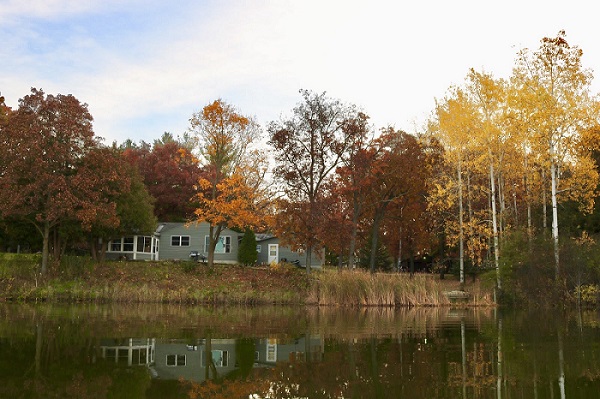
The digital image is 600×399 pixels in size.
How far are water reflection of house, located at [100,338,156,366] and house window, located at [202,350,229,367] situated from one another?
3.83 feet

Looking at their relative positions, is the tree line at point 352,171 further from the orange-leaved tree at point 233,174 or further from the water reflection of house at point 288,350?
the water reflection of house at point 288,350

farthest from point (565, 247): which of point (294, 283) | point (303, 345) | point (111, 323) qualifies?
point (111, 323)

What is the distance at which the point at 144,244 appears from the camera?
5150 centimetres

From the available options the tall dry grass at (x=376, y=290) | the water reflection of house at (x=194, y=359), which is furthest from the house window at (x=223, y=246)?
the water reflection of house at (x=194, y=359)

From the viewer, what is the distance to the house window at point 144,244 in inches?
2021

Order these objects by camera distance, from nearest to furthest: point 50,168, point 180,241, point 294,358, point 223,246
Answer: point 294,358, point 50,168, point 180,241, point 223,246

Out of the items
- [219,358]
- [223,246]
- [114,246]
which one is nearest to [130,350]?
[219,358]

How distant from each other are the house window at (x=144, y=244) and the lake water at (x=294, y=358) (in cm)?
3050

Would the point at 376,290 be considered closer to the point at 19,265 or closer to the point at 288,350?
A: the point at 288,350

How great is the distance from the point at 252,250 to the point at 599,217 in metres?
27.7

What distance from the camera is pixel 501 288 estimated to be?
30.2 meters

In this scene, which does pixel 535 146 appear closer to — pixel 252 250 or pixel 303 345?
pixel 303 345

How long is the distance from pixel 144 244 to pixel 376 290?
2874 cm

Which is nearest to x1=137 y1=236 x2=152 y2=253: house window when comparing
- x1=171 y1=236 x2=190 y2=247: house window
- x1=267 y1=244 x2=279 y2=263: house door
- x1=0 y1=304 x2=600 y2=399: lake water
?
x1=171 y1=236 x2=190 y2=247: house window
